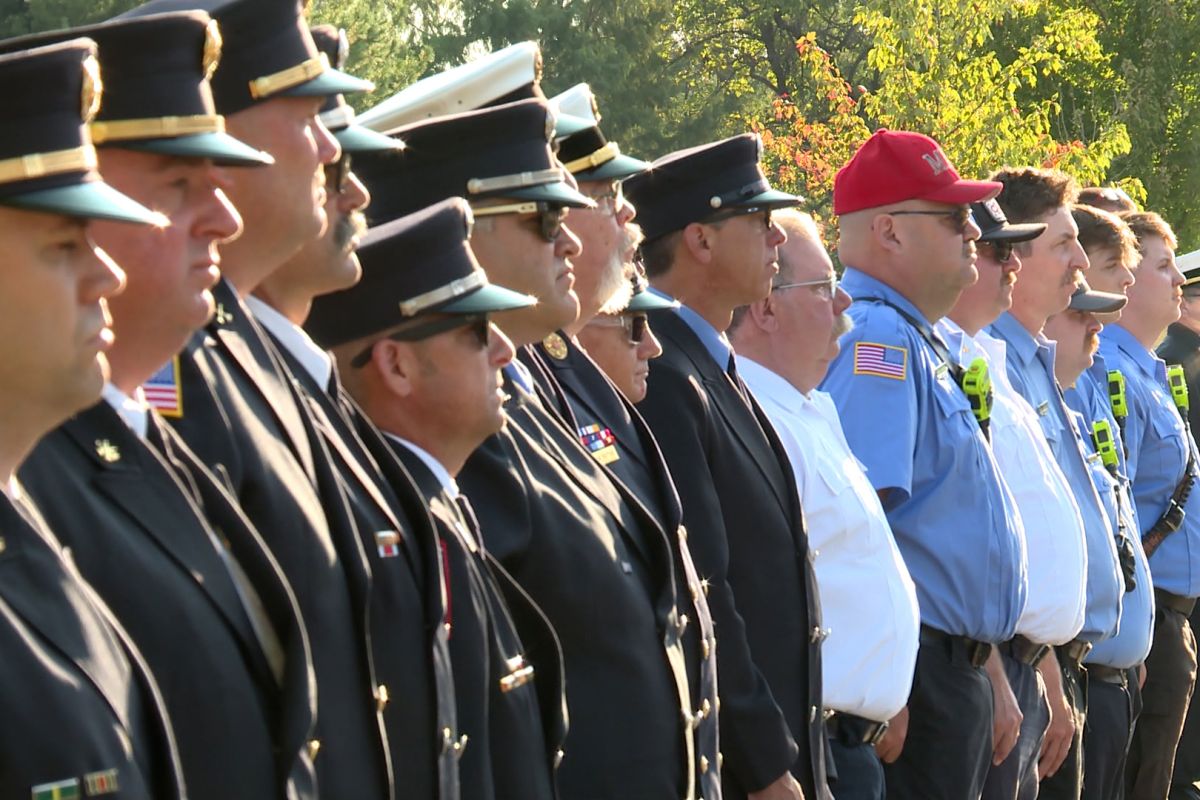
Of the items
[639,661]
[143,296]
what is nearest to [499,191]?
[639,661]

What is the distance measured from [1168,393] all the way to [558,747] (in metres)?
5.88

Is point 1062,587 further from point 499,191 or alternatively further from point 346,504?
point 346,504

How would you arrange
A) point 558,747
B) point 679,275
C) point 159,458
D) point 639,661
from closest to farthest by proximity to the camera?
point 159,458 → point 558,747 → point 639,661 → point 679,275

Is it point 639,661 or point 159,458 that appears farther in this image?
point 639,661

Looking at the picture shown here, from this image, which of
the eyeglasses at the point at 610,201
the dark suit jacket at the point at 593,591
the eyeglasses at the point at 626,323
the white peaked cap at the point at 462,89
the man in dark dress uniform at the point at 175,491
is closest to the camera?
the man in dark dress uniform at the point at 175,491

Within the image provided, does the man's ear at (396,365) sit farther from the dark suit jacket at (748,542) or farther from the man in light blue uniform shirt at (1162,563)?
the man in light blue uniform shirt at (1162,563)

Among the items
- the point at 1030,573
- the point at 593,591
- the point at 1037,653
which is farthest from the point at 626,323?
the point at 1037,653

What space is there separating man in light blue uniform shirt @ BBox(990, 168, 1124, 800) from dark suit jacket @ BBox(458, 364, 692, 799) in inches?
116

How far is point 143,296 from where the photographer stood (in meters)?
2.78

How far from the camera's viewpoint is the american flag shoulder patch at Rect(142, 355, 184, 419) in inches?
115

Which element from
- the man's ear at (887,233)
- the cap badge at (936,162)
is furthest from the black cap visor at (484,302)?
the cap badge at (936,162)

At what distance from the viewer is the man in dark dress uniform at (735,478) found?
474cm

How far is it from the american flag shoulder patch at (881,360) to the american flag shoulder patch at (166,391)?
348cm

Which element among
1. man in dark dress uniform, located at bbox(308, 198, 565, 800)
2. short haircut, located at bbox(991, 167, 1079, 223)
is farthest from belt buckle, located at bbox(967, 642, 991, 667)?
man in dark dress uniform, located at bbox(308, 198, 565, 800)
